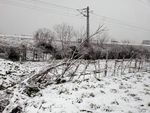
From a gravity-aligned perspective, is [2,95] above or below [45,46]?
below

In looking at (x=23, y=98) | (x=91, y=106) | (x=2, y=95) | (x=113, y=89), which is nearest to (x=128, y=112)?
(x=91, y=106)

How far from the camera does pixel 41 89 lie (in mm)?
4961

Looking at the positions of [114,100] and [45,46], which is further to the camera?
[45,46]

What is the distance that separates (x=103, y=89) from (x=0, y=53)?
12478mm

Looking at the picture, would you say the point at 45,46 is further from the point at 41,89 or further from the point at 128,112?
the point at 128,112

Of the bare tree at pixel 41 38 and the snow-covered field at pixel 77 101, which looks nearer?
the snow-covered field at pixel 77 101

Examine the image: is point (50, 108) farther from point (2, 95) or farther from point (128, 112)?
point (128, 112)

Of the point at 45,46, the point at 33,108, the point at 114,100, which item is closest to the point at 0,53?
the point at 45,46

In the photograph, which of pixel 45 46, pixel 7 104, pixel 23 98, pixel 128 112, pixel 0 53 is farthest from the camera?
pixel 45 46

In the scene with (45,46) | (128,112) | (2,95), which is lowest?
(128,112)

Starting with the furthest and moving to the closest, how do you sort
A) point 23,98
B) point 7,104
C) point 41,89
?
point 41,89 → point 23,98 → point 7,104

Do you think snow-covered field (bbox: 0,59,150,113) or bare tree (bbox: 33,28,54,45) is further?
bare tree (bbox: 33,28,54,45)

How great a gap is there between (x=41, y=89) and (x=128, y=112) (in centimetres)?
312

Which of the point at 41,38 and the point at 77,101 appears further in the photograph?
the point at 41,38
